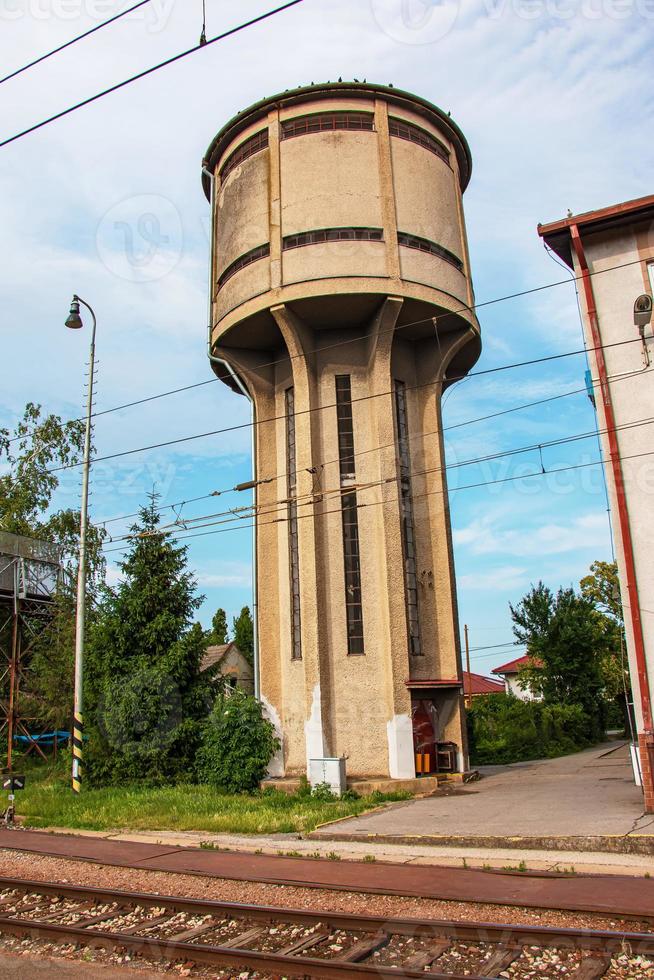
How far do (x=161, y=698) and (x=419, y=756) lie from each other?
735cm

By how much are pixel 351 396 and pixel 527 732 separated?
17.7 m

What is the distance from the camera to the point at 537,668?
3584cm

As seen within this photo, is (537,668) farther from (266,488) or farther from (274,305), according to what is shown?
(274,305)

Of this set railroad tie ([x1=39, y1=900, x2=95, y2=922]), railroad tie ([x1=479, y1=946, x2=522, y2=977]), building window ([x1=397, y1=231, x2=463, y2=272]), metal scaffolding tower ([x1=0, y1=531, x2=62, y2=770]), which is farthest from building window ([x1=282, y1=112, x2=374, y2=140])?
railroad tie ([x1=479, y1=946, x2=522, y2=977])

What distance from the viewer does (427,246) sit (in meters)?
22.8

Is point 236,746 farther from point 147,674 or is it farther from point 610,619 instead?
point 610,619

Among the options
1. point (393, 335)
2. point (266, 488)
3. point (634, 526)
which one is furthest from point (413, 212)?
point (634, 526)

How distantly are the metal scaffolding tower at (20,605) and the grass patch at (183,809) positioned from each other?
872 centimetres

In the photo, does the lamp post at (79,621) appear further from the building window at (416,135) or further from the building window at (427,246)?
the building window at (416,135)

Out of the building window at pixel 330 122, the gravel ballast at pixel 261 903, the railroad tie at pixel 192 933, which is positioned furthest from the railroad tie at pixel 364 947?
the building window at pixel 330 122

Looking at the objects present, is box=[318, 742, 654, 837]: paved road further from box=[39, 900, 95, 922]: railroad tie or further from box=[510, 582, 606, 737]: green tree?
box=[510, 582, 606, 737]: green tree

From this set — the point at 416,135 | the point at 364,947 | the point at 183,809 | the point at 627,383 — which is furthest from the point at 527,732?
the point at 364,947

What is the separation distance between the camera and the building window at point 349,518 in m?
21.4

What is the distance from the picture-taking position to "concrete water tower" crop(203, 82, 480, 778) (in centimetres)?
2091
